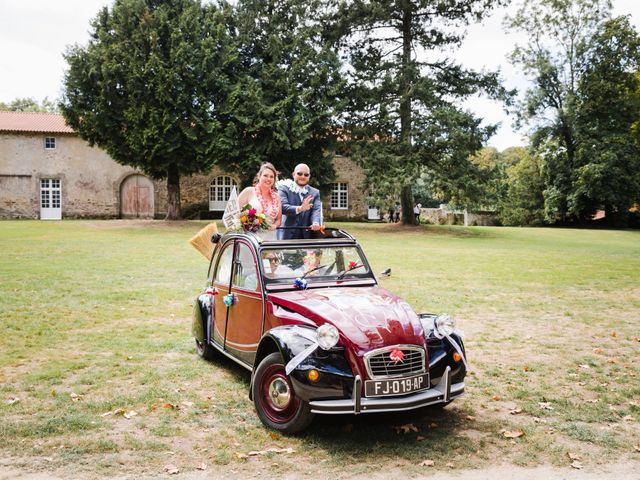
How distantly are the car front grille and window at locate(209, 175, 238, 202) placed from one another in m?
37.9

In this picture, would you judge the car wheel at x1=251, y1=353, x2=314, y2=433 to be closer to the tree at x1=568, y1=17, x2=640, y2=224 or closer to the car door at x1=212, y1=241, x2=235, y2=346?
the car door at x1=212, y1=241, x2=235, y2=346

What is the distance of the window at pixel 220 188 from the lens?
1642 inches

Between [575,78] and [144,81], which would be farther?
[575,78]

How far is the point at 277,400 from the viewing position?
15.8 ft

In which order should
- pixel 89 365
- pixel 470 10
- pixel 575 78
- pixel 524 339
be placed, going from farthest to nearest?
pixel 575 78 < pixel 470 10 < pixel 524 339 < pixel 89 365

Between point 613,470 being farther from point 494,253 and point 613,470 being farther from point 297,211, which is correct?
point 494,253

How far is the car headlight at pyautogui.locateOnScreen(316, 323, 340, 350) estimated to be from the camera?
4477 millimetres

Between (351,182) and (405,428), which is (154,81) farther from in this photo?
(405,428)

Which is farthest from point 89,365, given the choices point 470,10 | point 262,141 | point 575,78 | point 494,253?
point 575,78

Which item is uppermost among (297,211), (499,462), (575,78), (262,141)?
(575,78)

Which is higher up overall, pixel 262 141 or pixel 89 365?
pixel 262 141

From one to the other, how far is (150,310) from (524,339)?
613 centimetres

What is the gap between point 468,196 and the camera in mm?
29578

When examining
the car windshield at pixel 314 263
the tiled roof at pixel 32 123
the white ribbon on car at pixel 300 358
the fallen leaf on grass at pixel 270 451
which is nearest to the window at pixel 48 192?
the tiled roof at pixel 32 123
